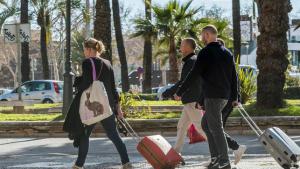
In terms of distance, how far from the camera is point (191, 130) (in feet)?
30.7

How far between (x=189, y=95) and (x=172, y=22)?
22.9 metres

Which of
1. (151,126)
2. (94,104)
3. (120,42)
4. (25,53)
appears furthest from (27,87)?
(94,104)

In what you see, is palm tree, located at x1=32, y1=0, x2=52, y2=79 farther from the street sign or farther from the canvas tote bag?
the canvas tote bag

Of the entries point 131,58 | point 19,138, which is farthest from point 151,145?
point 131,58

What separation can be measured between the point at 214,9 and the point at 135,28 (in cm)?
3358

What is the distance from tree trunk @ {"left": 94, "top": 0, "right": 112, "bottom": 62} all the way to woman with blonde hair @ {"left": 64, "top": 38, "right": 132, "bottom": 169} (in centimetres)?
984

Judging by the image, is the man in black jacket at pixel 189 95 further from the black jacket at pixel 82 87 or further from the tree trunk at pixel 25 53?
the tree trunk at pixel 25 53

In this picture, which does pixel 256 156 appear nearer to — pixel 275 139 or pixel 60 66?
pixel 275 139

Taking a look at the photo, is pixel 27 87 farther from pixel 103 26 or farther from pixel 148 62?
pixel 103 26

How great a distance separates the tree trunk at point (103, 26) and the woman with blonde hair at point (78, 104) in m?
9.84

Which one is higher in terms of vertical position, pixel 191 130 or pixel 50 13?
pixel 50 13

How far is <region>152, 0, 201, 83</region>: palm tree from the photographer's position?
3131cm

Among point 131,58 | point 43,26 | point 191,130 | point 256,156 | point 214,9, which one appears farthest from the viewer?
point 131,58

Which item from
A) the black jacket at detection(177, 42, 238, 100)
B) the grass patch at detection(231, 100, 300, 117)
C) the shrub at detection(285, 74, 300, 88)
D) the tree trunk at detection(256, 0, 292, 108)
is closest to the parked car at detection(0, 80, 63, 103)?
the shrub at detection(285, 74, 300, 88)
